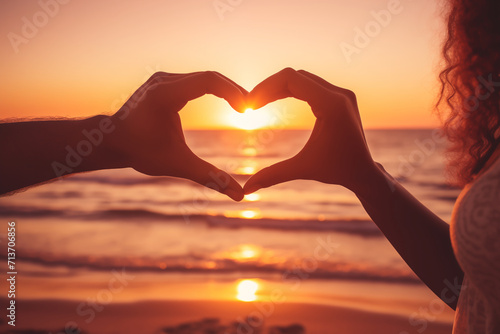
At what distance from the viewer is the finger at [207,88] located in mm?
1662

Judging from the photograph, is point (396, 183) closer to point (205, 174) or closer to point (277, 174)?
point (277, 174)

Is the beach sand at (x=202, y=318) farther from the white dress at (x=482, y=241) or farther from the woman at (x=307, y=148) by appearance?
the white dress at (x=482, y=241)

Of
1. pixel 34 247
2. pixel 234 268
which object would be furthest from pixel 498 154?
pixel 34 247

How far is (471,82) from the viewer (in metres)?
2.02

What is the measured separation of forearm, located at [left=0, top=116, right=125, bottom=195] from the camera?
1531 mm

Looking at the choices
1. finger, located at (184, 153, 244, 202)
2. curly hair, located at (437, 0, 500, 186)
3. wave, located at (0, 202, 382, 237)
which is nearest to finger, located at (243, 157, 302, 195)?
finger, located at (184, 153, 244, 202)

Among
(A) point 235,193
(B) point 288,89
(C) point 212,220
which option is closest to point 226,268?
(C) point 212,220

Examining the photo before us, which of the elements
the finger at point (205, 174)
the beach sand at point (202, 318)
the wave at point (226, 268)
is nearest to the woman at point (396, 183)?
the finger at point (205, 174)

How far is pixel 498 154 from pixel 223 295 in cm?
551

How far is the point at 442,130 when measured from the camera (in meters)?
2.40

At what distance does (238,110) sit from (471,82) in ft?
3.57

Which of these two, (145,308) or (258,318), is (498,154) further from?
(145,308)

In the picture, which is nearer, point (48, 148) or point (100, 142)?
point (48, 148)

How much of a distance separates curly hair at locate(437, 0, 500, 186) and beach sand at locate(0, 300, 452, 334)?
3.86 metres
